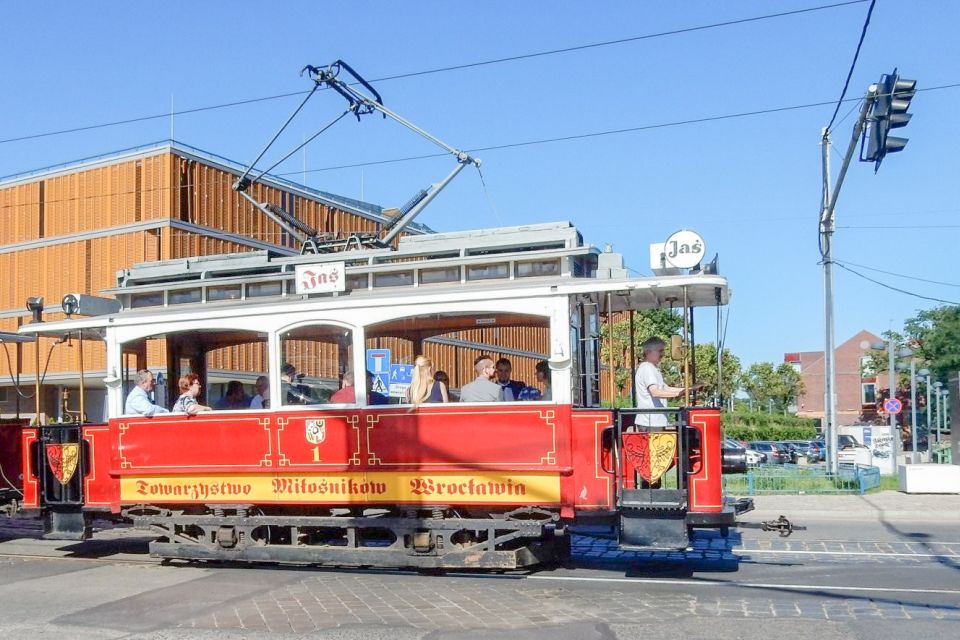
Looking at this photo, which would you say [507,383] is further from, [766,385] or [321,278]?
[766,385]

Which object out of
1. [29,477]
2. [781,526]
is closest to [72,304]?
[29,477]

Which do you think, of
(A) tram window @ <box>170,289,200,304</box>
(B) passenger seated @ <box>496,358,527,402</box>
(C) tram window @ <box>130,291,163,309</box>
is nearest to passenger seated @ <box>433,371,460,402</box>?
(B) passenger seated @ <box>496,358,527,402</box>

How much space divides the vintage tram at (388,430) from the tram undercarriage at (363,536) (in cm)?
2

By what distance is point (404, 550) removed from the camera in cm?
956

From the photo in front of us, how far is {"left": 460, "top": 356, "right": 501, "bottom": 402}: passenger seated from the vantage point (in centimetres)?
970

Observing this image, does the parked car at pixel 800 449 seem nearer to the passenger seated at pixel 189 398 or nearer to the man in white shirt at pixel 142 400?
the passenger seated at pixel 189 398

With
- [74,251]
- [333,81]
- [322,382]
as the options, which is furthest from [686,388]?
[74,251]

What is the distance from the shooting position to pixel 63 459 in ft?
36.5

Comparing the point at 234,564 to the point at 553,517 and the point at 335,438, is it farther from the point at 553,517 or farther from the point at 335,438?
the point at 553,517

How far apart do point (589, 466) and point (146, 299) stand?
17.4 feet

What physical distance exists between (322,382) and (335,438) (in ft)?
2.73

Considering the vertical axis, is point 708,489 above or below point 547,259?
below

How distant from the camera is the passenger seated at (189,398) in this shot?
34.6 ft

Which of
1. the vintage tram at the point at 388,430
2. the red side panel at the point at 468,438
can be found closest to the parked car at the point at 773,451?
the vintage tram at the point at 388,430
